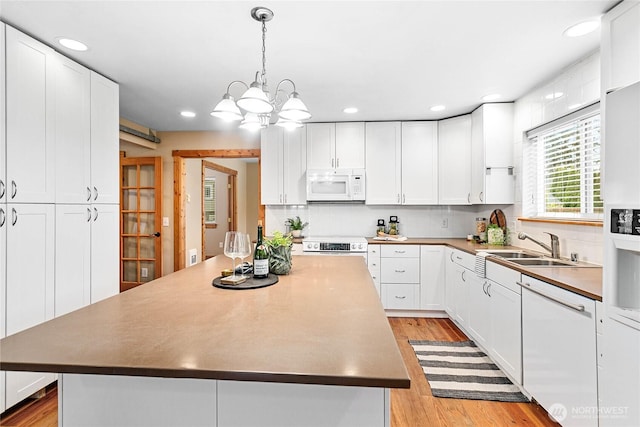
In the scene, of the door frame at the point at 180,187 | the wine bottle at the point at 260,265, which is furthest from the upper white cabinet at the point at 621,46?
the door frame at the point at 180,187

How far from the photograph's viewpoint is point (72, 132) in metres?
2.43

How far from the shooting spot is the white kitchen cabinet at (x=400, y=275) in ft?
12.8

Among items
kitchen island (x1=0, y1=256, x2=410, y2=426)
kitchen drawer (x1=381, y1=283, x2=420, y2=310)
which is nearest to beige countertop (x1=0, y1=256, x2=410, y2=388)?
kitchen island (x1=0, y1=256, x2=410, y2=426)

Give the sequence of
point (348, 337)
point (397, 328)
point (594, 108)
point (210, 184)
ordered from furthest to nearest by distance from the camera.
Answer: point (210, 184)
point (397, 328)
point (594, 108)
point (348, 337)

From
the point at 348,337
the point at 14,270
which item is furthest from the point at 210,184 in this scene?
the point at 348,337

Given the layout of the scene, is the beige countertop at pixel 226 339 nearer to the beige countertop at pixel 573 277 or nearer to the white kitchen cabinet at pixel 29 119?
the beige countertop at pixel 573 277

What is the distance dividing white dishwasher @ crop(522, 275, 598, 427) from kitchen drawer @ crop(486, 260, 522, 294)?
0.29 feet

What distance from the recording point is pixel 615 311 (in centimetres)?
147

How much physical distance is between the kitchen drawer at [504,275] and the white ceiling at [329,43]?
1506 mm

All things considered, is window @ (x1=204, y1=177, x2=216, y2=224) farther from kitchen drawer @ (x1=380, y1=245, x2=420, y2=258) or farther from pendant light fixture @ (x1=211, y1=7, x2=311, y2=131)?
pendant light fixture @ (x1=211, y1=7, x2=311, y2=131)

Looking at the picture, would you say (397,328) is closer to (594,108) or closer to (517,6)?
(594,108)

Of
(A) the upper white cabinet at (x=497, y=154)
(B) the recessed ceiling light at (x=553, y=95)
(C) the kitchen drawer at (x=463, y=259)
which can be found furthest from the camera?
(A) the upper white cabinet at (x=497, y=154)

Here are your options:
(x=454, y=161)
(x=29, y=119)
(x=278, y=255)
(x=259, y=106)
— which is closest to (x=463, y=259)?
(x=454, y=161)

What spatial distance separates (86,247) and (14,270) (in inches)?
22.4
